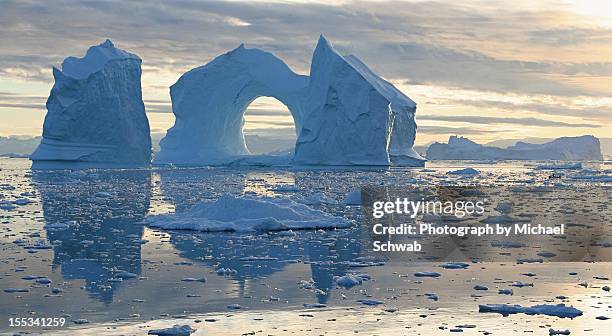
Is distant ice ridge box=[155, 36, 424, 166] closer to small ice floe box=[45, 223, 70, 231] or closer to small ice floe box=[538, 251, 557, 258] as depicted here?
small ice floe box=[45, 223, 70, 231]

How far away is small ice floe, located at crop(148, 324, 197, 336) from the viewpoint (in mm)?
5754

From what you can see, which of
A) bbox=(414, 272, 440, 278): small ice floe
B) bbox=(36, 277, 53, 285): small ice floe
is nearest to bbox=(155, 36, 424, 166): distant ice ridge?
bbox=(414, 272, 440, 278): small ice floe

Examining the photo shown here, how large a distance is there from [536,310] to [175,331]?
10.1 feet

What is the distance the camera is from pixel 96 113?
3781cm

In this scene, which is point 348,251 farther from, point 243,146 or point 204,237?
point 243,146

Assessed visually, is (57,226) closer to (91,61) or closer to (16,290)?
(16,290)

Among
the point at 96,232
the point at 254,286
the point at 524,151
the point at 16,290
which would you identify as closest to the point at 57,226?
the point at 96,232

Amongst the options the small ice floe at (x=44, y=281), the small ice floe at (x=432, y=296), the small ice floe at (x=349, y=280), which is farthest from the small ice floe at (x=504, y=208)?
the small ice floe at (x=44, y=281)

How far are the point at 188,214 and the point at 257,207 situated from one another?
53.9 inches

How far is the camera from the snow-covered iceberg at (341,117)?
3878cm

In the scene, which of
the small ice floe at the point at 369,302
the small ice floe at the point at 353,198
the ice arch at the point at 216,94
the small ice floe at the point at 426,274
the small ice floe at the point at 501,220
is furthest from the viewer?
the ice arch at the point at 216,94

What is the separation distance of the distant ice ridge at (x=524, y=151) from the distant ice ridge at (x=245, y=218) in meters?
70.6

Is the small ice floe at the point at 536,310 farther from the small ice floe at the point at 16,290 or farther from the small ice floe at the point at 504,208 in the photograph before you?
the small ice floe at the point at 504,208

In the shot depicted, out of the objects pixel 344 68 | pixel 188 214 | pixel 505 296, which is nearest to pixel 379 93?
pixel 344 68
